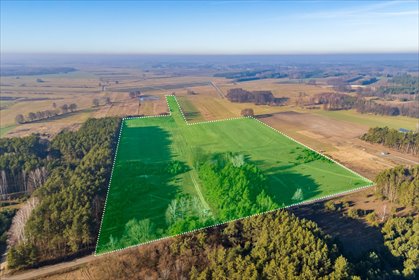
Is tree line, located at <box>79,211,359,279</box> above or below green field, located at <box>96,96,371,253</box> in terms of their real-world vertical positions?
below

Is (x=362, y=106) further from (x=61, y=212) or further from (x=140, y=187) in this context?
(x=61, y=212)

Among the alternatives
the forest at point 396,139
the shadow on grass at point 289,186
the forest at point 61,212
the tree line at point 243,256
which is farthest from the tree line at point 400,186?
the forest at point 61,212

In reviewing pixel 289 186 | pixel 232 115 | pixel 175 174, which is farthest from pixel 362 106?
pixel 175 174

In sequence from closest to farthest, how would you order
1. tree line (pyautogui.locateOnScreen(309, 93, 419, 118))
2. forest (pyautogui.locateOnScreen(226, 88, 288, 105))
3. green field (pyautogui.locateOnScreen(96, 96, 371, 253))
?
1. green field (pyautogui.locateOnScreen(96, 96, 371, 253))
2. tree line (pyautogui.locateOnScreen(309, 93, 419, 118))
3. forest (pyautogui.locateOnScreen(226, 88, 288, 105))

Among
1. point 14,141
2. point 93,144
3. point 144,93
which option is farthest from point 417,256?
point 144,93

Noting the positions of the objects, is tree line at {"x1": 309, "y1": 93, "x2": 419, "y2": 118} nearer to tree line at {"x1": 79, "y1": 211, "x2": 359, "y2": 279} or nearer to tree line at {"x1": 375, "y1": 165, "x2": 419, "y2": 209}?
tree line at {"x1": 375, "y1": 165, "x2": 419, "y2": 209}

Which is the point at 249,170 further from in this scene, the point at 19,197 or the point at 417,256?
the point at 19,197

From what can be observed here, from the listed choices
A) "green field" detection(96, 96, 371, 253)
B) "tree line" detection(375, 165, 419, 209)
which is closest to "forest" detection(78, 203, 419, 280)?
"green field" detection(96, 96, 371, 253)
